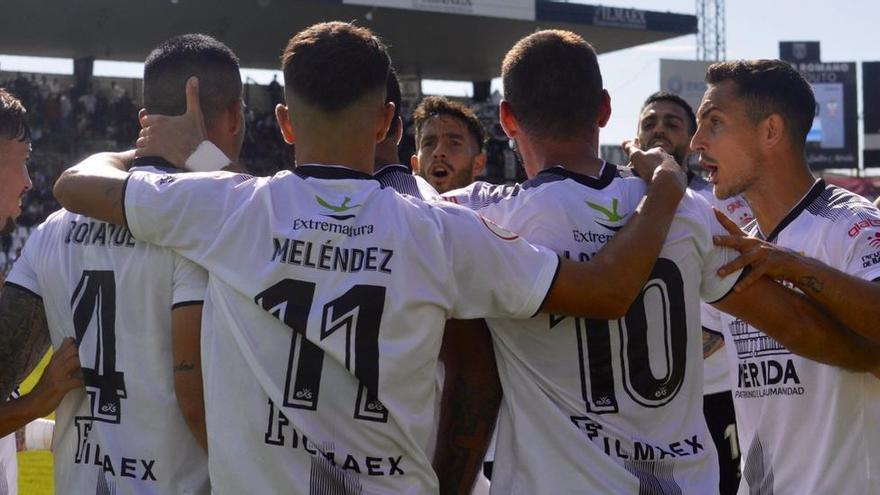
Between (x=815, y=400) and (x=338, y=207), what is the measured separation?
196 centimetres

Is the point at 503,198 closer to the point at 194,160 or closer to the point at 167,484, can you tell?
the point at 194,160

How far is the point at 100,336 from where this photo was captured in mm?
3320

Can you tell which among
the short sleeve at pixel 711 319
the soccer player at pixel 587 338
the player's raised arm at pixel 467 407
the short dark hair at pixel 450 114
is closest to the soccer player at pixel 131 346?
the player's raised arm at pixel 467 407

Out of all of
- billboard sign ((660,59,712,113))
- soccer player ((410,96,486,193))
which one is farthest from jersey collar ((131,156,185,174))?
billboard sign ((660,59,712,113))

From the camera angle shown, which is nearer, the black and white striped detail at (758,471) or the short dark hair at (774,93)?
the black and white striped detail at (758,471)

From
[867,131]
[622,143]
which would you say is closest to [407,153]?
[622,143]

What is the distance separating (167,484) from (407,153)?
19.8 m

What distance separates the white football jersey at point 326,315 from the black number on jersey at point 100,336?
373 millimetres

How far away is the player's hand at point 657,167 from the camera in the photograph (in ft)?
10.8

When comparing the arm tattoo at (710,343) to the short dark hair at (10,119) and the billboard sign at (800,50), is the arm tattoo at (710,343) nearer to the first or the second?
the short dark hair at (10,119)

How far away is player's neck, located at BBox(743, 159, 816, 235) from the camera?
4.24m

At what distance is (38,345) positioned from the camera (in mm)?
3539

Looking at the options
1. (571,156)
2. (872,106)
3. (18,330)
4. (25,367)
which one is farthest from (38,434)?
(872,106)

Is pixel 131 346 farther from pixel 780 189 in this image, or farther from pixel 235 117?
pixel 780 189
